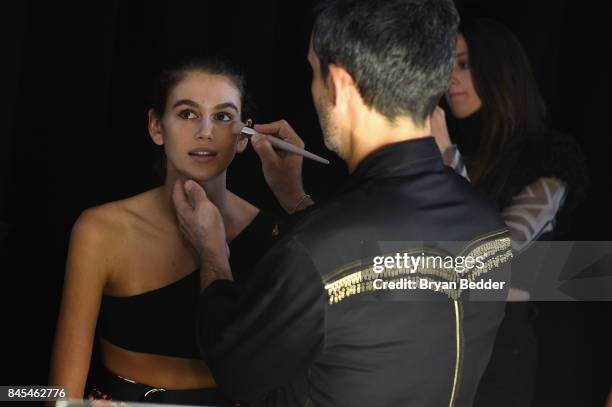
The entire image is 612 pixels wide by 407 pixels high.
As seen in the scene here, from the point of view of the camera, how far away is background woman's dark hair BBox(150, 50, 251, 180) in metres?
1.68

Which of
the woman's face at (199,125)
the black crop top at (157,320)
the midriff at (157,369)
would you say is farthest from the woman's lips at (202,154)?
the midriff at (157,369)

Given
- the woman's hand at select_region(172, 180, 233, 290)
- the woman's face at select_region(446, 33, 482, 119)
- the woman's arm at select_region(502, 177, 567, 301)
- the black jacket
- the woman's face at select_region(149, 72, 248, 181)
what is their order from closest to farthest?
the black jacket < the woman's hand at select_region(172, 180, 233, 290) < the woman's face at select_region(149, 72, 248, 181) < the woman's arm at select_region(502, 177, 567, 301) < the woman's face at select_region(446, 33, 482, 119)

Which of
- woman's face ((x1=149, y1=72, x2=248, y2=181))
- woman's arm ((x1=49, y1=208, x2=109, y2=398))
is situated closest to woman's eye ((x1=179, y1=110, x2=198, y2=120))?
woman's face ((x1=149, y1=72, x2=248, y2=181))

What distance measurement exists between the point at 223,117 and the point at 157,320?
420 mm

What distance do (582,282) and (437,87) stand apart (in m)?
1.22

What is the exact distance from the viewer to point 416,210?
48.0 inches

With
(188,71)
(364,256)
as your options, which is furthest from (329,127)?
(188,71)

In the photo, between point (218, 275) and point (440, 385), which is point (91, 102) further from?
point (440, 385)

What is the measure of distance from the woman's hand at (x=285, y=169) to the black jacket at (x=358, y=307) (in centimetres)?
41

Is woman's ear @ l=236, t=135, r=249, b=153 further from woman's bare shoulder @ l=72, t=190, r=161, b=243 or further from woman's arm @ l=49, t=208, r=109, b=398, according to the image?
woman's arm @ l=49, t=208, r=109, b=398

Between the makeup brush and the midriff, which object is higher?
the makeup brush

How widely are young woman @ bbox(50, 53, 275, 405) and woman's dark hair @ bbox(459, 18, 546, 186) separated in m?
0.57

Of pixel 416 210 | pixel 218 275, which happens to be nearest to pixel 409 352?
pixel 416 210

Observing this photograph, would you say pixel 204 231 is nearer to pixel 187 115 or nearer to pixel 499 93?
pixel 187 115
